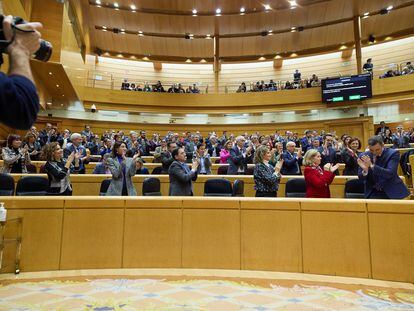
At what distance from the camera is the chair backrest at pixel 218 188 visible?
416 cm

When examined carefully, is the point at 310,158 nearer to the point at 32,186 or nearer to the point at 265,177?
the point at 265,177

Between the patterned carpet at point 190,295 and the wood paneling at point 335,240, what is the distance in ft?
0.70

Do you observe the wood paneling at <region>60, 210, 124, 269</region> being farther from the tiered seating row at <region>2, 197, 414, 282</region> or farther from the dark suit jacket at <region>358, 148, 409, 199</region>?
the dark suit jacket at <region>358, 148, 409, 199</region>

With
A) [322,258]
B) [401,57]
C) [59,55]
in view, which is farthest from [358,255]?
[401,57]

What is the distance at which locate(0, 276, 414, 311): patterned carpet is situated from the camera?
212 cm

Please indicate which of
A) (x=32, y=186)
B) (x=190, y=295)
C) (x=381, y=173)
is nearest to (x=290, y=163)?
(x=381, y=173)

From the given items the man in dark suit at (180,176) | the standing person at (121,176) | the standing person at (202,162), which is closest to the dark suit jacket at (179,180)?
the man in dark suit at (180,176)

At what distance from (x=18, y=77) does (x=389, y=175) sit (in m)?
2.99

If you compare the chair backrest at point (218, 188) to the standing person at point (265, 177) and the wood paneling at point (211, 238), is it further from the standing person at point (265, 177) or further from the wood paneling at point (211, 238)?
the wood paneling at point (211, 238)

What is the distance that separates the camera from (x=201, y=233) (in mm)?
3029

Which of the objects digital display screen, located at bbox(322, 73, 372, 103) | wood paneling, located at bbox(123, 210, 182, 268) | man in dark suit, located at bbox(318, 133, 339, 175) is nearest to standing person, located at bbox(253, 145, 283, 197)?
wood paneling, located at bbox(123, 210, 182, 268)

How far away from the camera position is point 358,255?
8.89 ft

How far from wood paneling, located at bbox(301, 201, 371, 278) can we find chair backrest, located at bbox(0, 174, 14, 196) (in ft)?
11.4

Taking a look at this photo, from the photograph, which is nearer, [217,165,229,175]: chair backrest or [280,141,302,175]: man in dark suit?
[280,141,302,175]: man in dark suit
